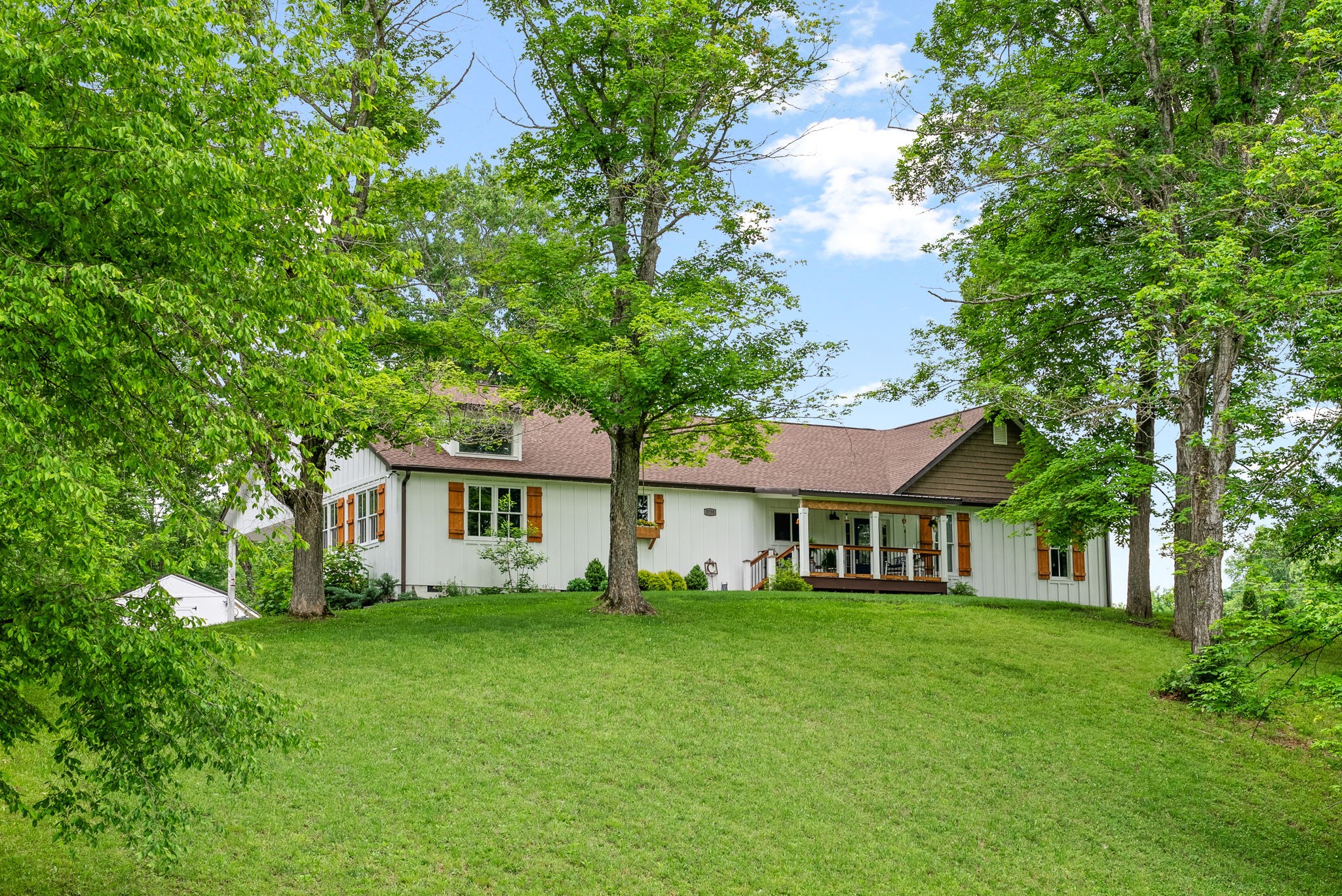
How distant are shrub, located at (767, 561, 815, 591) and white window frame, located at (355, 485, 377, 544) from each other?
9416 mm

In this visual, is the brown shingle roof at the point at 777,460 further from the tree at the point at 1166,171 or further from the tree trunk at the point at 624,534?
the tree at the point at 1166,171

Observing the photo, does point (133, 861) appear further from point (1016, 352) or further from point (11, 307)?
point (1016, 352)

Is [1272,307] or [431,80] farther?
[431,80]

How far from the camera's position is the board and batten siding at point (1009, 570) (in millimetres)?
29219

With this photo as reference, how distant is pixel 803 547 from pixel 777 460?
367cm

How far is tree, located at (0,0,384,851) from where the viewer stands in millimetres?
6090

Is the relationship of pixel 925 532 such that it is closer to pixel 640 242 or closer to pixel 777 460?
pixel 777 460

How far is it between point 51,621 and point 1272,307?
11.6 metres

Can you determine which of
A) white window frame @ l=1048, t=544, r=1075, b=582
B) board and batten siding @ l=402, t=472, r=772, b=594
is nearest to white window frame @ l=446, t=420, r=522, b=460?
board and batten siding @ l=402, t=472, r=772, b=594

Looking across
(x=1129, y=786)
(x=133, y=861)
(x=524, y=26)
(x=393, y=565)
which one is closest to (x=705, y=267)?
(x=524, y=26)

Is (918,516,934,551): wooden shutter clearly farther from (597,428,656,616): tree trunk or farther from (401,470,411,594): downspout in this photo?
(401,470,411,594): downspout

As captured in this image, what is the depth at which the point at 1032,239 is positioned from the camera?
22.0 m

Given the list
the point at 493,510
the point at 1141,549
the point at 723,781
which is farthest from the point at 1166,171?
the point at 493,510

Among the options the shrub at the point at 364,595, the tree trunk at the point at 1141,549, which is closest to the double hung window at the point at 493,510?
the shrub at the point at 364,595
